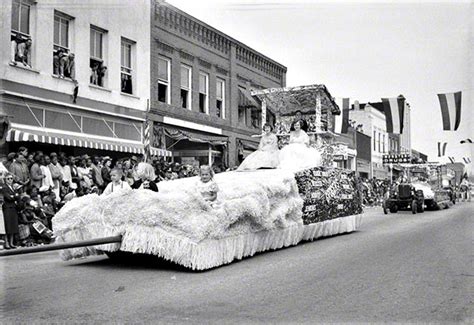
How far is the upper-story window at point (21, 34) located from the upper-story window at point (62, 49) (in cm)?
109

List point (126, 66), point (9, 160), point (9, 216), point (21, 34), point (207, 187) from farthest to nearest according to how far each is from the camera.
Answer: point (126, 66)
point (21, 34)
point (9, 160)
point (9, 216)
point (207, 187)

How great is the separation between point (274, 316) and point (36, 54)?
12.1m

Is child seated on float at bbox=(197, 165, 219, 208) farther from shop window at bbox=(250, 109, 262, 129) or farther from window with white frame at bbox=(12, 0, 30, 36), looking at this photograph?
shop window at bbox=(250, 109, 262, 129)

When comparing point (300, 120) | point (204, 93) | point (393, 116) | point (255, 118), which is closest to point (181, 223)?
point (300, 120)

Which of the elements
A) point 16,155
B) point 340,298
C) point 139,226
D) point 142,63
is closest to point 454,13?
point 340,298

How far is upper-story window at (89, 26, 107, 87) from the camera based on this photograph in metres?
17.1

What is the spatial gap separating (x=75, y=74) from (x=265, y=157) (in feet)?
24.9

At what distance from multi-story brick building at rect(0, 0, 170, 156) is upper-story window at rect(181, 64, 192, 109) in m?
2.66

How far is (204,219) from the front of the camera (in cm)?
694

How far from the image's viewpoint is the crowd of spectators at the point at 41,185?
10281 millimetres

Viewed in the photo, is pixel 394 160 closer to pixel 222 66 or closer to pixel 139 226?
pixel 222 66

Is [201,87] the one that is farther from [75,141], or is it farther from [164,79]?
[75,141]

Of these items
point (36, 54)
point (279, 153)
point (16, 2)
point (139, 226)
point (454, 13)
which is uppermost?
point (16, 2)

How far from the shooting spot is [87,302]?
526 cm
